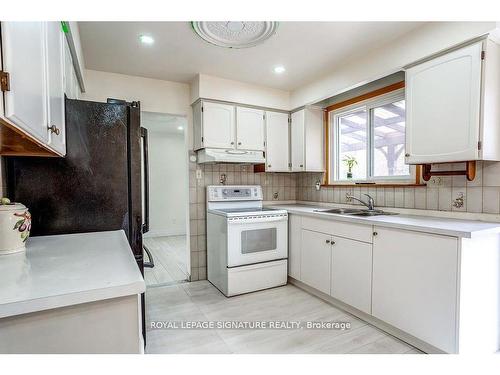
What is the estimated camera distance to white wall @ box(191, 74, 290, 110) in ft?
9.70

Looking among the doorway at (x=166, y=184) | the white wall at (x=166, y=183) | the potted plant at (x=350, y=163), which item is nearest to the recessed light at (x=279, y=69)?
the potted plant at (x=350, y=163)

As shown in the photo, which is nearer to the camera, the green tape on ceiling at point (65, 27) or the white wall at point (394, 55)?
the green tape on ceiling at point (65, 27)

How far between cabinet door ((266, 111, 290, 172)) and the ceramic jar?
256cm

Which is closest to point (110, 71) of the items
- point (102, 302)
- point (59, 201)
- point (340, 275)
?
point (59, 201)

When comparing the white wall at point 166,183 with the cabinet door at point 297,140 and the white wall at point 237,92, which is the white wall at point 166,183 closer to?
the white wall at point 237,92

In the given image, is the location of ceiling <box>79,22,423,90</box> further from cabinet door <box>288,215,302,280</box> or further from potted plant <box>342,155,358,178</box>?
cabinet door <box>288,215,302,280</box>

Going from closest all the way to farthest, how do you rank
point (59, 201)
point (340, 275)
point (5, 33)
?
point (5, 33) → point (59, 201) → point (340, 275)

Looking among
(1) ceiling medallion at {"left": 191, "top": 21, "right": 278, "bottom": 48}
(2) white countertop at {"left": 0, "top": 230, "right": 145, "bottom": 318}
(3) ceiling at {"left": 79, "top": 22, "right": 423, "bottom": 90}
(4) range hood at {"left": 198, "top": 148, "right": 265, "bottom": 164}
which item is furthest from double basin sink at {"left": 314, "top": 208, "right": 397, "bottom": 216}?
(2) white countertop at {"left": 0, "top": 230, "right": 145, "bottom": 318}

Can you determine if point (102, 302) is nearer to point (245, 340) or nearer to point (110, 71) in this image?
point (245, 340)

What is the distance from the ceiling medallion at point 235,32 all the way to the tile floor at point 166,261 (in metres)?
2.61

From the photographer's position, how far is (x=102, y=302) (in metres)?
0.76

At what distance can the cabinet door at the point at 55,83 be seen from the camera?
1.10 meters

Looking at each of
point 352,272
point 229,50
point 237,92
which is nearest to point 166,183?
point 237,92
